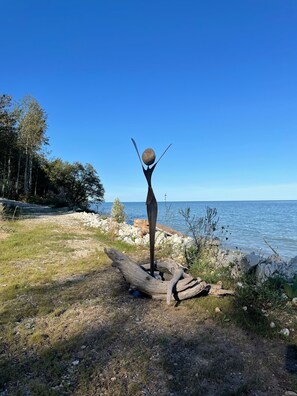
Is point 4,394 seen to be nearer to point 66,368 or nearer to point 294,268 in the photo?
point 66,368

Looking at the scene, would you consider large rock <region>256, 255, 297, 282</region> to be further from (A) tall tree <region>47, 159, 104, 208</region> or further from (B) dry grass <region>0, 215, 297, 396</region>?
(A) tall tree <region>47, 159, 104, 208</region>

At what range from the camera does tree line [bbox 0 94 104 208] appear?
2605cm

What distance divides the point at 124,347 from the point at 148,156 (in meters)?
2.18

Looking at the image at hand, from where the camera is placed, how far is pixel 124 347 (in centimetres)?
249

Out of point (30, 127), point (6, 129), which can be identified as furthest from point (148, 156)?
point (30, 127)

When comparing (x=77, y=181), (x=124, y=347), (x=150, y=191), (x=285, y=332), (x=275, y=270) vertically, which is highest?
(x=77, y=181)

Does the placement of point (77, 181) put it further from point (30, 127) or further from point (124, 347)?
point (124, 347)

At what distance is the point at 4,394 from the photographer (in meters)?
1.97

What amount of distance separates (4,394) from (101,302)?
1.50 metres

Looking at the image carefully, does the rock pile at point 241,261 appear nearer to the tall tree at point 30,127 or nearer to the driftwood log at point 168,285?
the driftwood log at point 168,285

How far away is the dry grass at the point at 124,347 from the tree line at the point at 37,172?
2066 centimetres

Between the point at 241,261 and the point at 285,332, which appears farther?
the point at 241,261

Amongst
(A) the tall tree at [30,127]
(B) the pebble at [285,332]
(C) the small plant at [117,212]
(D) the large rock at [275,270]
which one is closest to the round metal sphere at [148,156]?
(D) the large rock at [275,270]

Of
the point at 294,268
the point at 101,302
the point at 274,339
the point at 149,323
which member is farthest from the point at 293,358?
the point at 294,268
